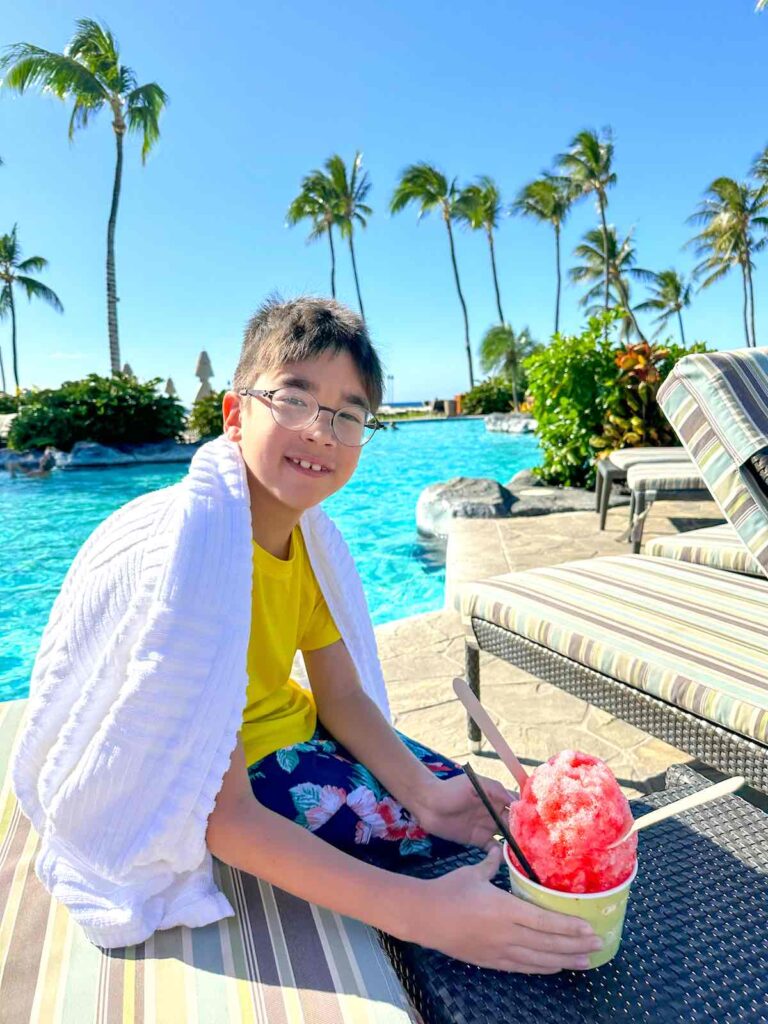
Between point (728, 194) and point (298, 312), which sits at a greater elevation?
point (728, 194)

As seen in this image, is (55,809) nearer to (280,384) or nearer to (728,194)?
(280,384)

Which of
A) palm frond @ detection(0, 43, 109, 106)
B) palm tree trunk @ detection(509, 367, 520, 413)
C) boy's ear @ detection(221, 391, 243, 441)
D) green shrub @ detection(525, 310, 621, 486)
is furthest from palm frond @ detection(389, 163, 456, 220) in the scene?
boy's ear @ detection(221, 391, 243, 441)

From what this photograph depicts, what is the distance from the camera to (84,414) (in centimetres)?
1612

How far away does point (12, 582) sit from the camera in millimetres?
7238

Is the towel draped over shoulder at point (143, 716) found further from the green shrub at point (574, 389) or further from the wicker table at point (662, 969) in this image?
the green shrub at point (574, 389)

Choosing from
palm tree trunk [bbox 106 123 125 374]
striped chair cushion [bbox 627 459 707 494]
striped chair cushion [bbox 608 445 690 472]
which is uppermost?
palm tree trunk [bbox 106 123 125 374]

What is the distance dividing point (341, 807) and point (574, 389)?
7.26 m

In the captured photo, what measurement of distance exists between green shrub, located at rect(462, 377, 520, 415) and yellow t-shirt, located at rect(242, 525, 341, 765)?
97.0 feet

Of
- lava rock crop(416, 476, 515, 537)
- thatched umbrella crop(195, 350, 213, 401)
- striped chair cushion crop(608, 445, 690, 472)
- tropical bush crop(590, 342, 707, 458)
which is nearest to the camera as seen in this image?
striped chair cushion crop(608, 445, 690, 472)

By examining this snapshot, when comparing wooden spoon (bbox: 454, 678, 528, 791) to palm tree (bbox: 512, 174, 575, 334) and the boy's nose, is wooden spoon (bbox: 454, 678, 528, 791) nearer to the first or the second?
the boy's nose

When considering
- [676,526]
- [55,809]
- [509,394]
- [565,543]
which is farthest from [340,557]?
[509,394]

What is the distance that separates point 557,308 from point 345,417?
3990cm

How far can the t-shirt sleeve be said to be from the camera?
148 centimetres

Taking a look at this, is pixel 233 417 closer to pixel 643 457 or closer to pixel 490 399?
pixel 643 457
